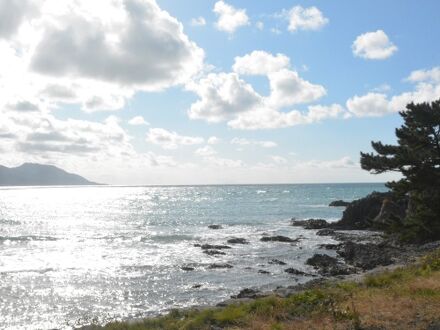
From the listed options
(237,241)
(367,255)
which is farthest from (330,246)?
(237,241)

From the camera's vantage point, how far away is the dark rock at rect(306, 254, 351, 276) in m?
31.5

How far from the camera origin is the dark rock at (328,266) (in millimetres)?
31516

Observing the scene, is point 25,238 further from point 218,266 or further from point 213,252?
point 218,266

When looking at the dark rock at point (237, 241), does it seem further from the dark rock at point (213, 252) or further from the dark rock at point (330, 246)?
the dark rock at point (330, 246)

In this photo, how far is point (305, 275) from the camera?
103 ft

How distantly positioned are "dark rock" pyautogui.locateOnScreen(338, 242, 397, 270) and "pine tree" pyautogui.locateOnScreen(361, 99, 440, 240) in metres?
9.91

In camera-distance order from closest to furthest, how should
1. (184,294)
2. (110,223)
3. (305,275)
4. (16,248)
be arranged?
(184,294) → (305,275) → (16,248) → (110,223)

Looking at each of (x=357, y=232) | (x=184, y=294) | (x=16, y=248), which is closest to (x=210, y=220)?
(x=357, y=232)

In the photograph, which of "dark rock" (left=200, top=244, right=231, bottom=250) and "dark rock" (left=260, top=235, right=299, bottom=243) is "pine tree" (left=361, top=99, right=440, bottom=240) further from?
"dark rock" (left=260, top=235, right=299, bottom=243)

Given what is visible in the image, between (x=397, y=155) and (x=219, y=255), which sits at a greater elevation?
(x=397, y=155)

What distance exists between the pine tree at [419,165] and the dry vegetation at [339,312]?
4.77 metres

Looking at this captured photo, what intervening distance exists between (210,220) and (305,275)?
53.8 meters

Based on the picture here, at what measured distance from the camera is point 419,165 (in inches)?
921

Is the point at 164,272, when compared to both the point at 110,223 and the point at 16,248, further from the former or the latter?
the point at 110,223
